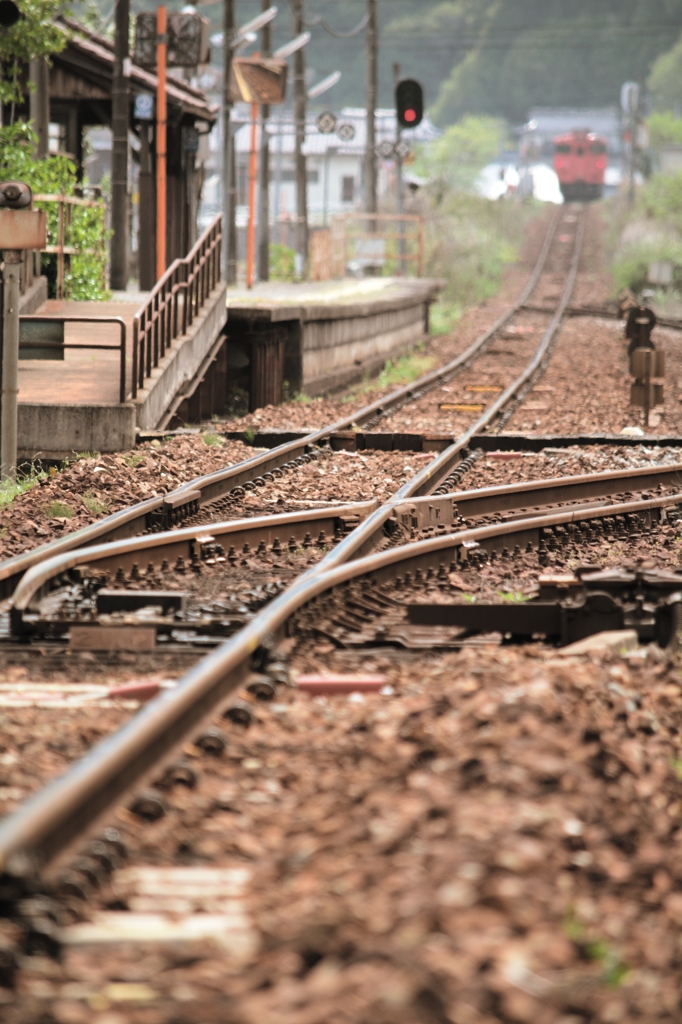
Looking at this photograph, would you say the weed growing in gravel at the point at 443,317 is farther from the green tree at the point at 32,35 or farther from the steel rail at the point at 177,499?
the steel rail at the point at 177,499

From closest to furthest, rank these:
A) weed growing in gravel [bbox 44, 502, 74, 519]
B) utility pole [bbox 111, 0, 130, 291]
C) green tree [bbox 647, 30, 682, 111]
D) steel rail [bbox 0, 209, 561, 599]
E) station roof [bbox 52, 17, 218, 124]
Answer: steel rail [bbox 0, 209, 561, 599]
weed growing in gravel [bbox 44, 502, 74, 519]
utility pole [bbox 111, 0, 130, 291]
station roof [bbox 52, 17, 218, 124]
green tree [bbox 647, 30, 682, 111]

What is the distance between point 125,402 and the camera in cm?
1264

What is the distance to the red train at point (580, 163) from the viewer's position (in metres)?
Result: 89.4

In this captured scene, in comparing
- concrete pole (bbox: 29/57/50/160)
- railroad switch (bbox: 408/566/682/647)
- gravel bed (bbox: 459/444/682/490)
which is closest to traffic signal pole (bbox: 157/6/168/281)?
concrete pole (bbox: 29/57/50/160)

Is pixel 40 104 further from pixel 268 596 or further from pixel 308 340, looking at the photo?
pixel 268 596

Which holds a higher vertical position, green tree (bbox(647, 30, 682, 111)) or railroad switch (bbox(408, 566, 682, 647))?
green tree (bbox(647, 30, 682, 111))

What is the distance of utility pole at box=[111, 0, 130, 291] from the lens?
825 inches

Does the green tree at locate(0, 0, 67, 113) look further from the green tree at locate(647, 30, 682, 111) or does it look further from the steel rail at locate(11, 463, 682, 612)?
the green tree at locate(647, 30, 682, 111)

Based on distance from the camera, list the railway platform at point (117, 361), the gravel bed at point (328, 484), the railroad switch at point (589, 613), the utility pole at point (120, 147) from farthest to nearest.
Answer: the utility pole at point (120, 147)
the railway platform at point (117, 361)
the gravel bed at point (328, 484)
the railroad switch at point (589, 613)

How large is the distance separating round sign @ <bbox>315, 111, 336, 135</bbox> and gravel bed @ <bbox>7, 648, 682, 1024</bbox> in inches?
1407

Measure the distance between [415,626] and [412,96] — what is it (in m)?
33.9

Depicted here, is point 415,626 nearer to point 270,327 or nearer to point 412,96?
point 270,327

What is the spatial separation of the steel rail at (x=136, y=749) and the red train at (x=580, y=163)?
85829 mm

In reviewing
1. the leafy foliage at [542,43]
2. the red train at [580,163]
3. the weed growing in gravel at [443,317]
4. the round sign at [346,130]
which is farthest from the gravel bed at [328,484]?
the leafy foliage at [542,43]
